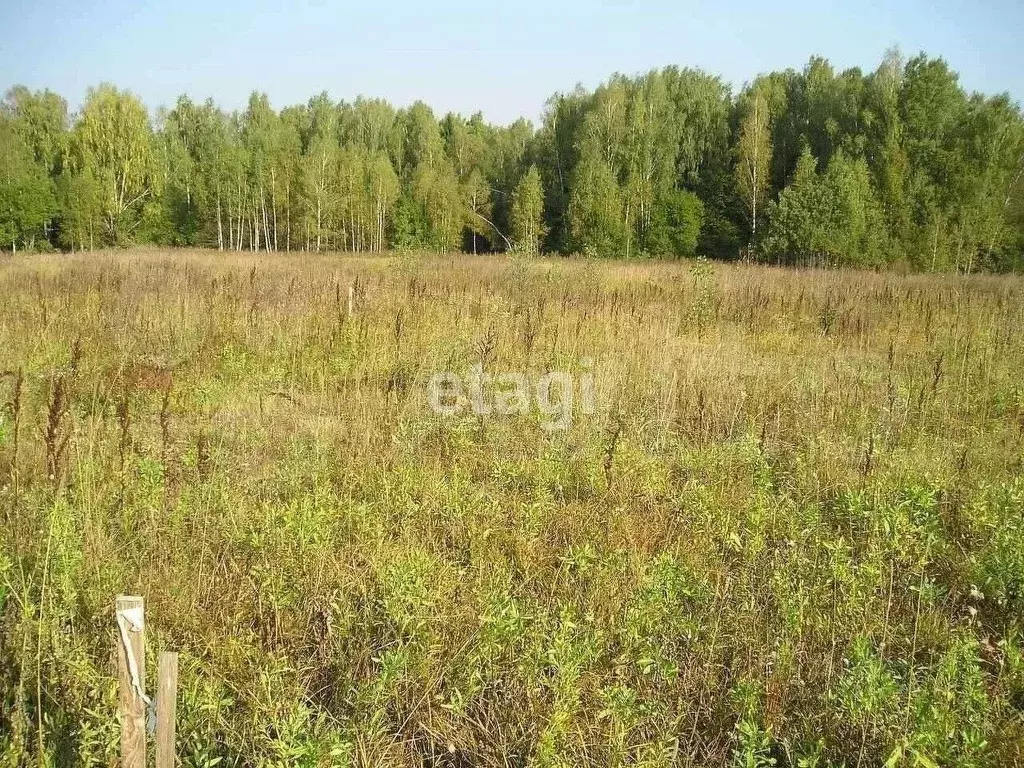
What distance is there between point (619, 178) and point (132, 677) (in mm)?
37099

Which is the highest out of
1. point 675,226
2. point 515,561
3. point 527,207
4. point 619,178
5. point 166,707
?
point 619,178

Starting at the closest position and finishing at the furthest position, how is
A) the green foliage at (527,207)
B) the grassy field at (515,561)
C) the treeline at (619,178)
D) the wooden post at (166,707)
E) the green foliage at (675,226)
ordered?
the wooden post at (166,707) < the grassy field at (515,561) < the treeline at (619,178) < the green foliage at (527,207) < the green foliage at (675,226)

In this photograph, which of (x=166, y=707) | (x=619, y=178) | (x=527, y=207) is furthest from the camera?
(x=619, y=178)

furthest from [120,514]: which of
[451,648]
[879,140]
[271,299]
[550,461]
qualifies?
[879,140]

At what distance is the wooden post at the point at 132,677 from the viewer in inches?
53.6

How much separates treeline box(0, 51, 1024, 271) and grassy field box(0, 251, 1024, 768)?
20.3 meters

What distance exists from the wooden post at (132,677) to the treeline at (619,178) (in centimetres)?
2420

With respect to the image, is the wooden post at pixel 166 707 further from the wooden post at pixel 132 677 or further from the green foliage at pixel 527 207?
the green foliage at pixel 527 207

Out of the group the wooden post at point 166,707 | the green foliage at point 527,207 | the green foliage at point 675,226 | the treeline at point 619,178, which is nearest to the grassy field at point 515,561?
the wooden post at point 166,707

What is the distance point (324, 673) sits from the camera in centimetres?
235

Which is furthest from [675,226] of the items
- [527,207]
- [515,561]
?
[515,561]

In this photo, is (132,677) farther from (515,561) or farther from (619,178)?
(619,178)

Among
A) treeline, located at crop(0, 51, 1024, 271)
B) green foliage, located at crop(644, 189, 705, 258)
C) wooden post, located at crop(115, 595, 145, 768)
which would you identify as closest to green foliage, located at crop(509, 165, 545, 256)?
treeline, located at crop(0, 51, 1024, 271)

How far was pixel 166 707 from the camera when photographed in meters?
1.37
